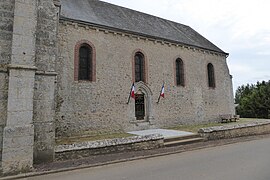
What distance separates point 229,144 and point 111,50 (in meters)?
8.45

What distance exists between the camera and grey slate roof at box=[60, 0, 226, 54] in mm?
11363

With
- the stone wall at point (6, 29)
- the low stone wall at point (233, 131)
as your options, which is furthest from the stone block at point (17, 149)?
the low stone wall at point (233, 131)

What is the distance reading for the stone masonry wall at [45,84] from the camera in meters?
5.55

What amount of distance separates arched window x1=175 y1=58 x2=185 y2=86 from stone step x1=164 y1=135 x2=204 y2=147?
19.9ft

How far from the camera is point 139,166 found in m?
5.59

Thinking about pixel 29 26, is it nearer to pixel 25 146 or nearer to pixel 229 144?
pixel 25 146

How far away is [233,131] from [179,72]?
625 centimetres

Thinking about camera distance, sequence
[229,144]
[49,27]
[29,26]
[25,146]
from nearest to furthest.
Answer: [25,146], [29,26], [49,27], [229,144]

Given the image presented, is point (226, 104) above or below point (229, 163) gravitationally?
above

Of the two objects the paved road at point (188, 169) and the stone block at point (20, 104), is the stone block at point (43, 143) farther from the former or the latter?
the paved road at point (188, 169)

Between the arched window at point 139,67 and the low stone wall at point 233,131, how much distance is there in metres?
→ 5.38

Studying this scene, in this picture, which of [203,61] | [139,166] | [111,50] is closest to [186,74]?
[203,61]

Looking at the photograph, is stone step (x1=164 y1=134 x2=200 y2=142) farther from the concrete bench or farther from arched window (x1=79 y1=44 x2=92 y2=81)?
the concrete bench

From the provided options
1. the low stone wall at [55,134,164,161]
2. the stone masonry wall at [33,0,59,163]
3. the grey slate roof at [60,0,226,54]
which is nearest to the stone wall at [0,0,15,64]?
the stone masonry wall at [33,0,59,163]
